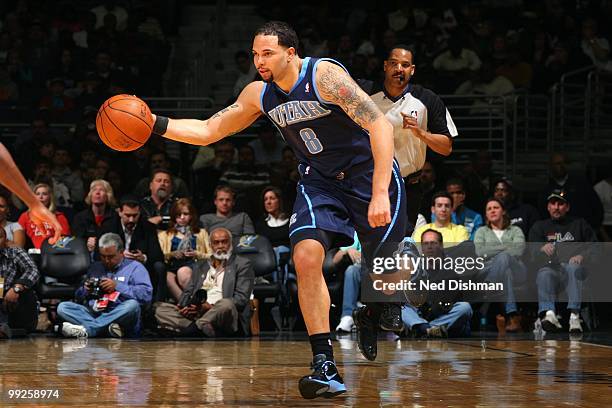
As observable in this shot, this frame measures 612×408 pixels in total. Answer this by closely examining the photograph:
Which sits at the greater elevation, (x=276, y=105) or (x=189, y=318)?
(x=276, y=105)

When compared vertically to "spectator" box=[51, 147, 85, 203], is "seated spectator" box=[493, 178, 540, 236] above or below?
below

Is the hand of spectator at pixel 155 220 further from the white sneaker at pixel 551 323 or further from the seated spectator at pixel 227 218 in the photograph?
the white sneaker at pixel 551 323

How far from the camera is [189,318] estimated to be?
10.2 metres

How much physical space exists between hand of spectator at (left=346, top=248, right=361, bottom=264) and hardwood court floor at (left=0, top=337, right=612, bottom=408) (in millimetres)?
1686

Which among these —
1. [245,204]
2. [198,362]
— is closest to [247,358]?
[198,362]

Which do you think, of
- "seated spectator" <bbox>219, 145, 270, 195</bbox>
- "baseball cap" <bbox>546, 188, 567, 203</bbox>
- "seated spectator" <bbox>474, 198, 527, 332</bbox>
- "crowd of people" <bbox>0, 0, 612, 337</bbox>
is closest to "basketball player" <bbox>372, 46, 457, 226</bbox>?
"crowd of people" <bbox>0, 0, 612, 337</bbox>

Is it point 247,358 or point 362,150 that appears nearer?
point 362,150

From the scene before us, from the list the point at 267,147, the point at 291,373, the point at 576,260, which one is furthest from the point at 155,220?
the point at 291,373

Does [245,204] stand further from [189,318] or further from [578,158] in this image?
[578,158]

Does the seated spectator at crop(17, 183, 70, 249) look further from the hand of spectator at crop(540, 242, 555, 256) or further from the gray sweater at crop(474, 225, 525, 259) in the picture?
the hand of spectator at crop(540, 242, 555, 256)

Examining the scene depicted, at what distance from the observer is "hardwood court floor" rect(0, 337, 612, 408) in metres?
5.34

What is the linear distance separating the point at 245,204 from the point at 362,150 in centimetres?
607

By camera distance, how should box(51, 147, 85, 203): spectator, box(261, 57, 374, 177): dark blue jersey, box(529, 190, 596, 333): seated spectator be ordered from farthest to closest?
1. box(51, 147, 85, 203): spectator
2. box(529, 190, 596, 333): seated spectator
3. box(261, 57, 374, 177): dark blue jersey

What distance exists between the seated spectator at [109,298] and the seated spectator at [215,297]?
11.5 inches
